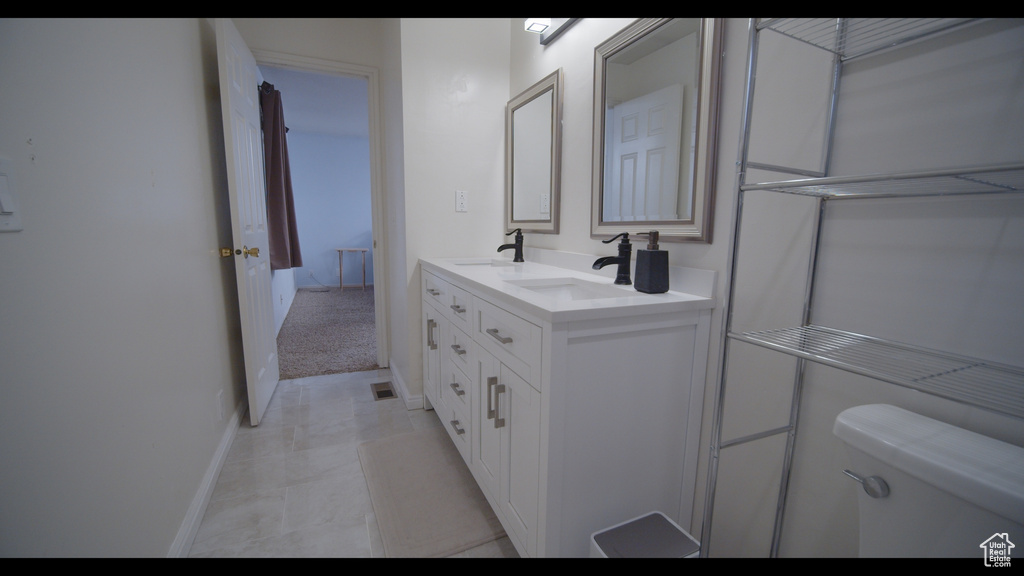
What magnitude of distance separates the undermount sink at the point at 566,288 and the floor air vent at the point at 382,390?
1456 millimetres

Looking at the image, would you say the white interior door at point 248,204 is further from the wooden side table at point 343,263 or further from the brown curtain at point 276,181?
the wooden side table at point 343,263

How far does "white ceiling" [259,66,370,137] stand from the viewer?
3.43m

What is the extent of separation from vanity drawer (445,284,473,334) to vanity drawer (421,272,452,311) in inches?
1.2

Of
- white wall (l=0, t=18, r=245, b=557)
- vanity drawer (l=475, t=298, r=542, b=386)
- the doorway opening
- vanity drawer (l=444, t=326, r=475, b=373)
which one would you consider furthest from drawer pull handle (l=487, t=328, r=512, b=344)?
the doorway opening

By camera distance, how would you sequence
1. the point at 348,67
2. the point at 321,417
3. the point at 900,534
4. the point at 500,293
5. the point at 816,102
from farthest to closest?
1. the point at 348,67
2. the point at 321,417
3. the point at 500,293
4. the point at 816,102
5. the point at 900,534

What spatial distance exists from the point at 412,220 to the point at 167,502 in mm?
1497

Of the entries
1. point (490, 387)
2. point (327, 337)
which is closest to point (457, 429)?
Result: point (490, 387)

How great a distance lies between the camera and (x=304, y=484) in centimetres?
161

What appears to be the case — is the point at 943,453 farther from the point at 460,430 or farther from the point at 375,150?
the point at 375,150

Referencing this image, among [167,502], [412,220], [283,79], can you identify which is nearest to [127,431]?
[167,502]

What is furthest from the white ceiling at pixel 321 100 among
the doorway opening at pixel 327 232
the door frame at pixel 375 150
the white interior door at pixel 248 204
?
the white interior door at pixel 248 204

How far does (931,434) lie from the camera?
0.69m

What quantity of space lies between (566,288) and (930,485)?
105cm
